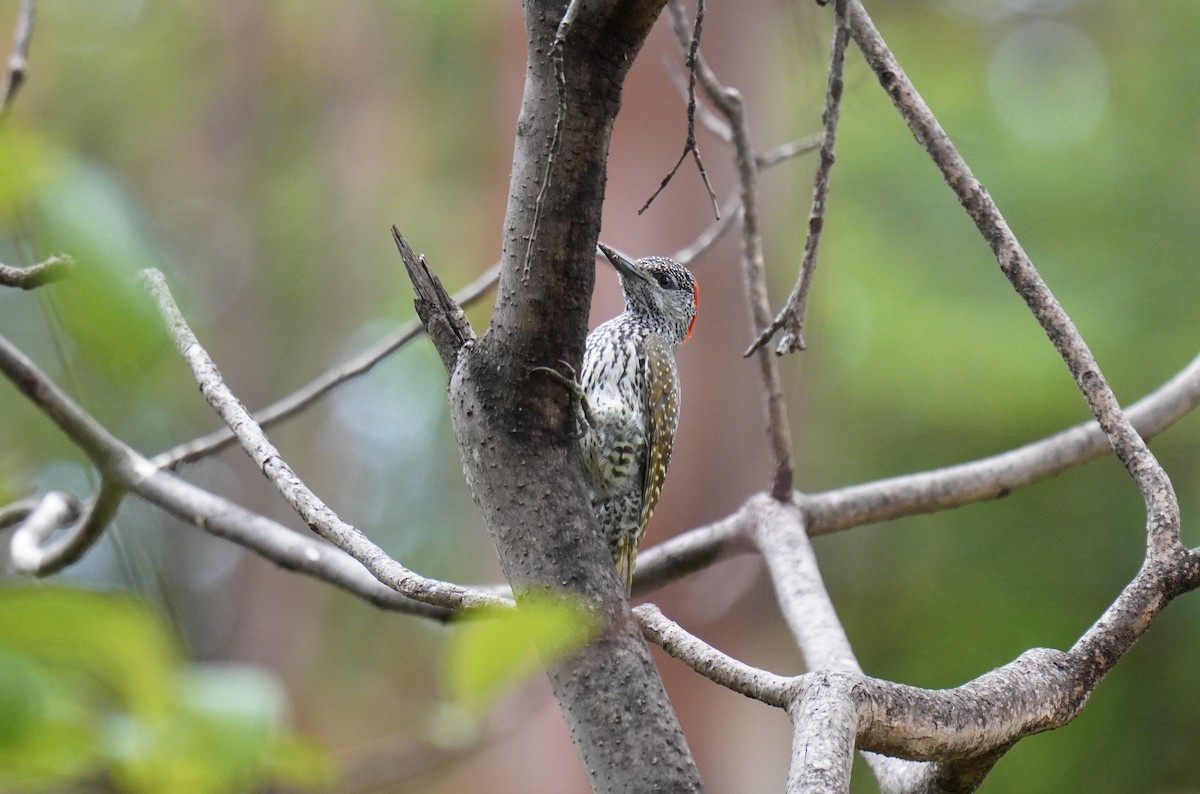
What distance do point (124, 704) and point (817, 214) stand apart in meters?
1.28

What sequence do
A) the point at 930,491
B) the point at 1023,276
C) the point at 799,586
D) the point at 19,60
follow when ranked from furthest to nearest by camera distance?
the point at 930,491 → the point at 799,586 → the point at 19,60 → the point at 1023,276

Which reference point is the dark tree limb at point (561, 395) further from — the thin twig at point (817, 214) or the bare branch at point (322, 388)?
the bare branch at point (322, 388)

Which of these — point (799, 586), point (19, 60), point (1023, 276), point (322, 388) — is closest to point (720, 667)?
point (1023, 276)

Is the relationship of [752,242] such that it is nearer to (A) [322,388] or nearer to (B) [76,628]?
(A) [322,388]

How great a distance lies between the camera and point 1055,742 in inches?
212

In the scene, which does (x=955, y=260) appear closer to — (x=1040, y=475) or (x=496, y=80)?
(x=496, y=80)

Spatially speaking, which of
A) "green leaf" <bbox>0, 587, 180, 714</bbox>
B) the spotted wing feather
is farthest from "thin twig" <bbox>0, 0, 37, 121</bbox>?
the spotted wing feather

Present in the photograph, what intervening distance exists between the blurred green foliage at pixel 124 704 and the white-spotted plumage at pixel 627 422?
2.39 m

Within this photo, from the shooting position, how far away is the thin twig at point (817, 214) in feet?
5.25

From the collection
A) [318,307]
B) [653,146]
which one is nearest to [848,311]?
[653,146]

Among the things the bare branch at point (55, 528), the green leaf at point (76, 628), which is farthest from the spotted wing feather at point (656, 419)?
the green leaf at point (76, 628)

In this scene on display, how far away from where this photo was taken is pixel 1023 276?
5.19 ft

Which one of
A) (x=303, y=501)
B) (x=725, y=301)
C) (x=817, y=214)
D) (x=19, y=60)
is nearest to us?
(x=303, y=501)

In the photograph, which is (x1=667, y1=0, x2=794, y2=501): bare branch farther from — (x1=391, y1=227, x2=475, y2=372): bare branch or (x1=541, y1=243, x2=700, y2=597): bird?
(x1=391, y1=227, x2=475, y2=372): bare branch
